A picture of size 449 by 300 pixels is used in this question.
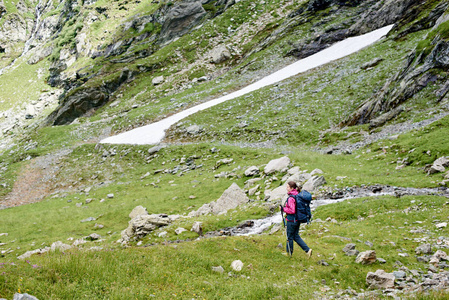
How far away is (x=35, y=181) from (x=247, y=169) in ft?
117

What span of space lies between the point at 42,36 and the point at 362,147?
784 ft

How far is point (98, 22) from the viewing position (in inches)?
5856

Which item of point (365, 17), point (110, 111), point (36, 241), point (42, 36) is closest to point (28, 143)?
point (110, 111)

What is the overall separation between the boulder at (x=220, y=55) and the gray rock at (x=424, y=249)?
261ft

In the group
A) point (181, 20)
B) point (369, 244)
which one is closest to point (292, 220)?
point (369, 244)

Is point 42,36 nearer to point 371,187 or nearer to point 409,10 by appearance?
point 409,10

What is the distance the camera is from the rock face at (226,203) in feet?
72.5

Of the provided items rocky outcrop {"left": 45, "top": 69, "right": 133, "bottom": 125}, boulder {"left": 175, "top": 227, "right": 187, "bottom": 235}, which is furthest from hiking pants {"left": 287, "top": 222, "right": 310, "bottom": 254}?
rocky outcrop {"left": 45, "top": 69, "right": 133, "bottom": 125}

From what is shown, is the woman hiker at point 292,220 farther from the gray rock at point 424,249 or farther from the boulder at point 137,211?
the boulder at point 137,211

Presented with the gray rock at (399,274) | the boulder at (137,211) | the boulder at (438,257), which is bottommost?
the boulder at (137,211)

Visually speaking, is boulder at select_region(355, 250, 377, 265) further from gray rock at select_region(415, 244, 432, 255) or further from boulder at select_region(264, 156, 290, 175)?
boulder at select_region(264, 156, 290, 175)

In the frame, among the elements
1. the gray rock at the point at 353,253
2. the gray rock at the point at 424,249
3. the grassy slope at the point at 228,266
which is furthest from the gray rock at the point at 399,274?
the gray rock at the point at 424,249

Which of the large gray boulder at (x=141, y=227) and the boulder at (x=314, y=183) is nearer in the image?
the large gray boulder at (x=141, y=227)

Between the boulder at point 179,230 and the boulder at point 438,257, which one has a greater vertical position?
the boulder at point 438,257
